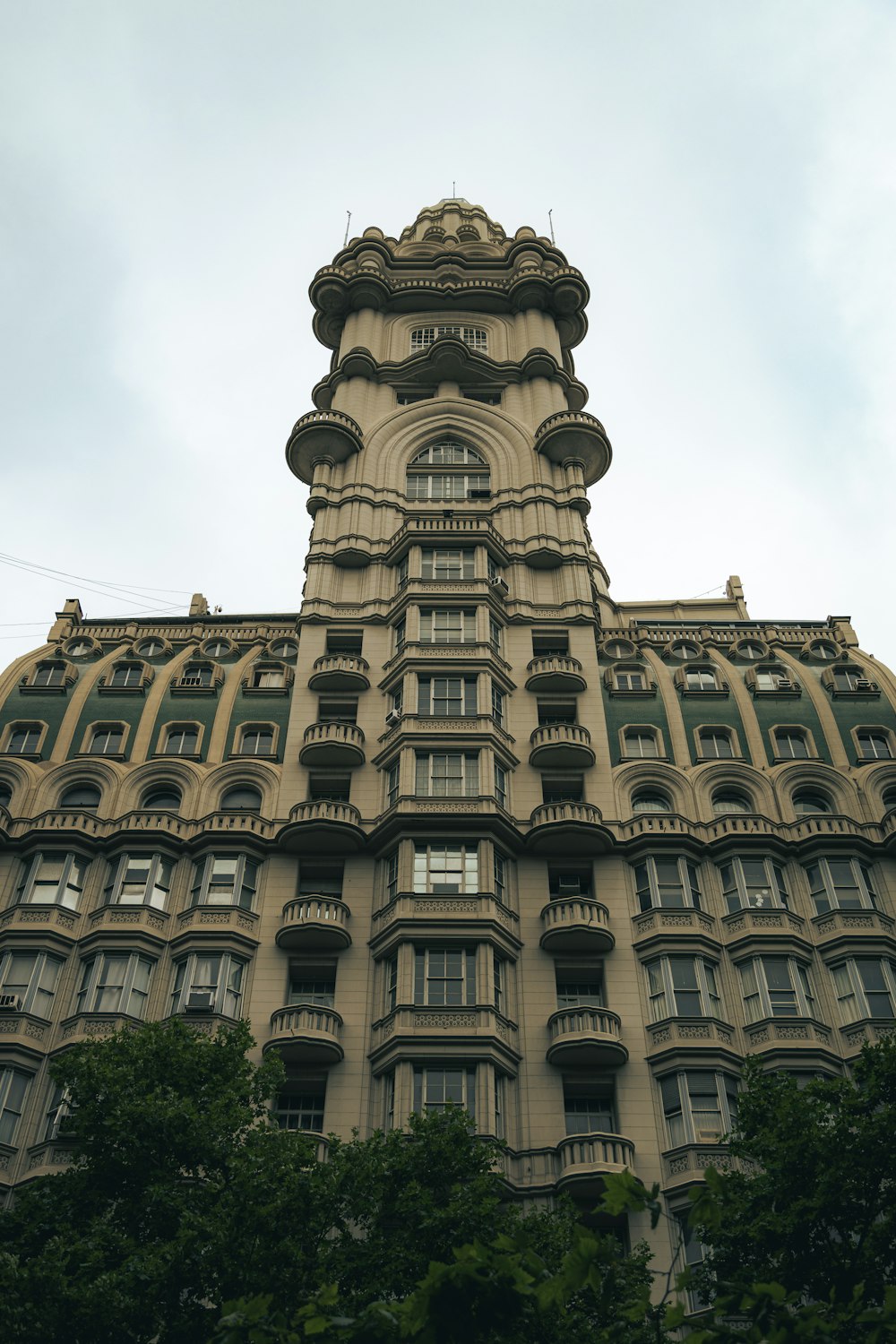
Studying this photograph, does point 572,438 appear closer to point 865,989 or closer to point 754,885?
point 754,885

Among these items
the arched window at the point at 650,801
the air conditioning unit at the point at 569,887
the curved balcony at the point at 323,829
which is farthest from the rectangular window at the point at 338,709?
the arched window at the point at 650,801

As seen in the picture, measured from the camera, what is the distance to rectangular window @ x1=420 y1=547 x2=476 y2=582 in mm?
58781

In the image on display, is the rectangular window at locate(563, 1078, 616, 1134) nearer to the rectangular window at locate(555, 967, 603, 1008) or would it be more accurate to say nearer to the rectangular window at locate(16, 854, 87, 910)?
the rectangular window at locate(555, 967, 603, 1008)

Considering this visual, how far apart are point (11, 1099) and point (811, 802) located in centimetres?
3156

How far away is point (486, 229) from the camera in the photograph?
94.3 meters

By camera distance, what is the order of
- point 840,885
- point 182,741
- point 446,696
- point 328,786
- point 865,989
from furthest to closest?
point 182,741, point 446,696, point 328,786, point 840,885, point 865,989

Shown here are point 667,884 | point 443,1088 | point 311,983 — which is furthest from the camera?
point 667,884

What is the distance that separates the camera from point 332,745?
50.8 metres

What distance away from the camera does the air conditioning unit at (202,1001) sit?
42.9m

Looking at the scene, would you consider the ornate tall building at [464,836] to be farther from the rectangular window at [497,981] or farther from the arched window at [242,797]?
the rectangular window at [497,981]

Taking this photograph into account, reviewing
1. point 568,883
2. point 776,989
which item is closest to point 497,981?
point 568,883

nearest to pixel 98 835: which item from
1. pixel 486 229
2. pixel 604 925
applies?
pixel 604 925

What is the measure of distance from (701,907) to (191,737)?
2196cm

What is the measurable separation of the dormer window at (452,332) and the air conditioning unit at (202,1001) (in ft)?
147
